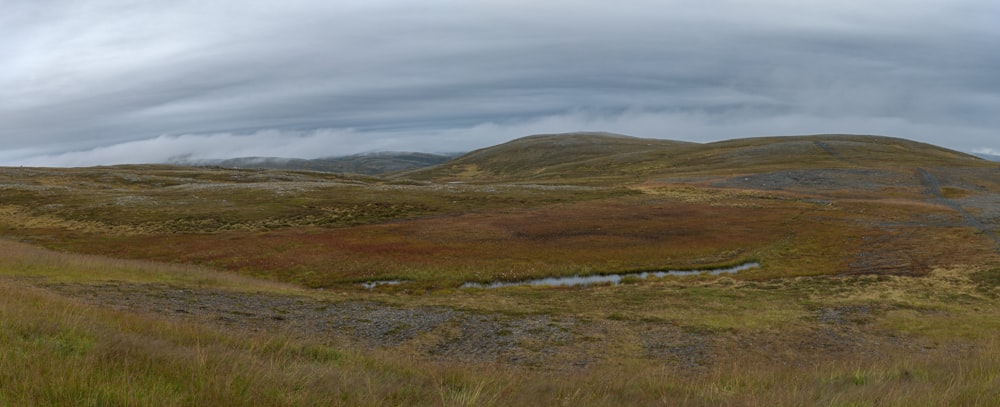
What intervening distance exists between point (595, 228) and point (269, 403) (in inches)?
2171

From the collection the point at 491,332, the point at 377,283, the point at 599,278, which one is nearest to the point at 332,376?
the point at 491,332

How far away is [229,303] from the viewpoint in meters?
22.0

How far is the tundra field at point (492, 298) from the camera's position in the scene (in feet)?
23.5

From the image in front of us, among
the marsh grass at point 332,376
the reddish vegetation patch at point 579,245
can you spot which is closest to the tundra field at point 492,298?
the marsh grass at point 332,376

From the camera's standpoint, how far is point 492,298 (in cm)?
2847

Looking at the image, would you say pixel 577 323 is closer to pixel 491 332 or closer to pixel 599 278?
pixel 491 332

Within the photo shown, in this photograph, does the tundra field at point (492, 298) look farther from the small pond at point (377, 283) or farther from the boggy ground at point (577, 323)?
the small pond at point (377, 283)

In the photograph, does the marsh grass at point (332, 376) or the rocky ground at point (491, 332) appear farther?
the rocky ground at point (491, 332)

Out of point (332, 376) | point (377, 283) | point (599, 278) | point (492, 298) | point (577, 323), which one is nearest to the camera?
point (332, 376)

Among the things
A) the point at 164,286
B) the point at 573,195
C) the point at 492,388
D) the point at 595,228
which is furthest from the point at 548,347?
the point at 573,195

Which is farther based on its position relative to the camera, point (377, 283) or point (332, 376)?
point (377, 283)

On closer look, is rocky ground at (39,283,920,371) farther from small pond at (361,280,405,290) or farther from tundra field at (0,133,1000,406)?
small pond at (361,280,405,290)

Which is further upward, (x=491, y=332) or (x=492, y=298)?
(x=491, y=332)

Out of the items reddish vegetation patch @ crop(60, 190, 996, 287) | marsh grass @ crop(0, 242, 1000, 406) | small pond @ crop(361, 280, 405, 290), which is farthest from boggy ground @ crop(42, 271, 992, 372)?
reddish vegetation patch @ crop(60, 190, 996, 287)
